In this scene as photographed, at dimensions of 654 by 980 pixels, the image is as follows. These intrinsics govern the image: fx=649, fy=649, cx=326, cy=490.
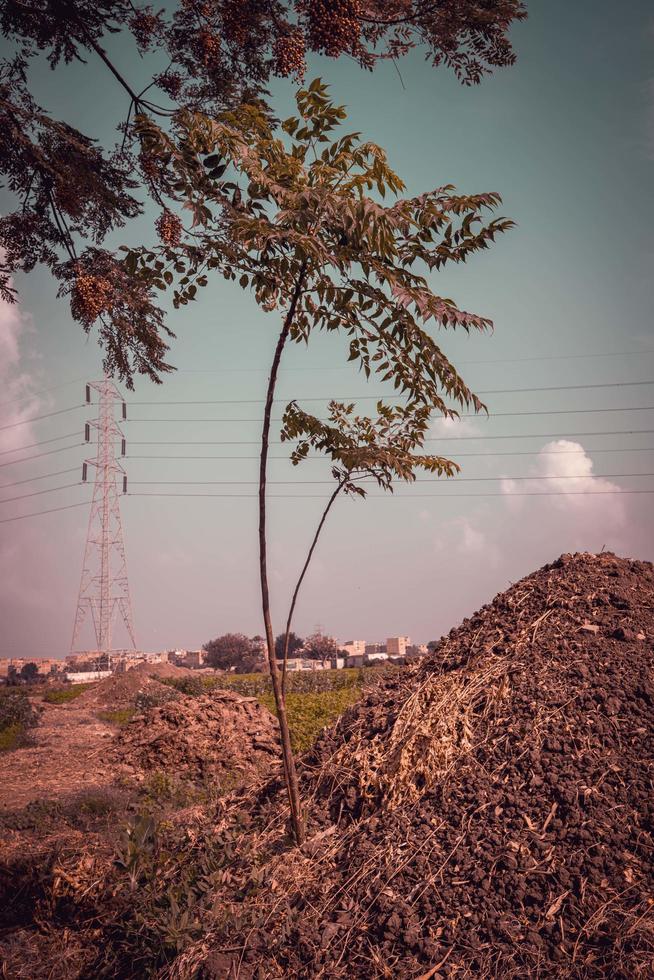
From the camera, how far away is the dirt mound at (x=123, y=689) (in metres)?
15.7

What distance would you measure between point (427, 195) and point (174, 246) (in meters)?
1.51

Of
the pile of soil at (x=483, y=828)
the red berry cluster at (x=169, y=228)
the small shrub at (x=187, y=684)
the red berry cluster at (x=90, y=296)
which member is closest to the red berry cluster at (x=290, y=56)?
the red berry cluster at (x=169, y=228)

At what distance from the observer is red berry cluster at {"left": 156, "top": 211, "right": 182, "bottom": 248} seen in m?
5.60

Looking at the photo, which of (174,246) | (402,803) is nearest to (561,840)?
(402,803)

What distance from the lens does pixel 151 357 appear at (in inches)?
245

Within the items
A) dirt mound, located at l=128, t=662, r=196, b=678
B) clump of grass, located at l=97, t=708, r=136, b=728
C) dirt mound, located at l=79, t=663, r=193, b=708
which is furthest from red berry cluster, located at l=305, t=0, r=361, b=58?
dirt mound, located at l=128, t=662, r=196, b=678

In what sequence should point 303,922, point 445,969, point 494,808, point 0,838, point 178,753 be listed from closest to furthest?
point 445,969 < point 303,922 < point 494,808 < point 0,838 < point 178,753

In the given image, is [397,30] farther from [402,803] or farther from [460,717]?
[402,803]

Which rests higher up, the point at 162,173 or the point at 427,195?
the point at 162,173

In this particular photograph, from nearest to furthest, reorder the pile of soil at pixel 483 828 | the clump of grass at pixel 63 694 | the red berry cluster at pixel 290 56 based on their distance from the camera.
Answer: the pile of soil at pixel 483 828, the red berry cluster at pixel 290 56, the clump of grass at pixel 63 694

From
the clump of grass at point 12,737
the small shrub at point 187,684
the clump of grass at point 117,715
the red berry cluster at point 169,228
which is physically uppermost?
the red berry cluster at point 169,228

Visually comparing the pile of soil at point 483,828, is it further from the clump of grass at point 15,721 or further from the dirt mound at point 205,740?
the clump of grass at point 15,721

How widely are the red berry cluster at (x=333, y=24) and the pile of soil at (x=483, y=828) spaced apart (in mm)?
4345

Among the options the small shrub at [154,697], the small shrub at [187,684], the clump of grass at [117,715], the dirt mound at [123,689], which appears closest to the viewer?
the clump of grass at [117,715]
